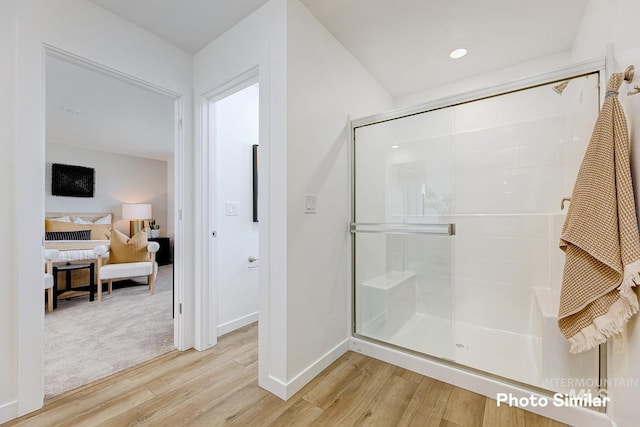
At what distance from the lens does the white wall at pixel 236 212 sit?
99.6 inches

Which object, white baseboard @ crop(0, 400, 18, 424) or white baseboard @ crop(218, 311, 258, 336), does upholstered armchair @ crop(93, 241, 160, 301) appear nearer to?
white baseboard @ crop(218, 311, 258, 336)

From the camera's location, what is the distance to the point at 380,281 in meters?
2.33

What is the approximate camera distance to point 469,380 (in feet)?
5.49

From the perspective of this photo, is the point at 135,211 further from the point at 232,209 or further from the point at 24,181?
the point at 24,181

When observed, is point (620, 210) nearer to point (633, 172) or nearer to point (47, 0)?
point (633, 172)

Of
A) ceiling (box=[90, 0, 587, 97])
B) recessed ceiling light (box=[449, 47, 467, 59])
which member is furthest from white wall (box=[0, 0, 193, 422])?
recessed ceiling light (box=[449, 47, 467, 59])

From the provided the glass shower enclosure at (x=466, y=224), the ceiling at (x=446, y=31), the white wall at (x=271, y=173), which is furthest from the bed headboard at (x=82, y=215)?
the ceiling at (x=446, y=31)

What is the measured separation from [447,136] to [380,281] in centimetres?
126

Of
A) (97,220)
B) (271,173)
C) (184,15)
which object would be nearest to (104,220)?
(97,220)

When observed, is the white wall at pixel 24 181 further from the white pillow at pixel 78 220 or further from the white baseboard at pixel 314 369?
the white pillow at pixel 78 220

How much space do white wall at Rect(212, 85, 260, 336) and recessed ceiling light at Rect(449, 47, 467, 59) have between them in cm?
183

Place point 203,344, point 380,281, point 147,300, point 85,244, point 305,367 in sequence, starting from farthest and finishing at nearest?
point 85,244, point 147,300, point 380,281, point 203,344, point 305,367

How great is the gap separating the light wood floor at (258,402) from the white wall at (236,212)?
0.69 metres

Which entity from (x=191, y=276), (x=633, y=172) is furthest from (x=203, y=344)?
(x=633, y=172)
